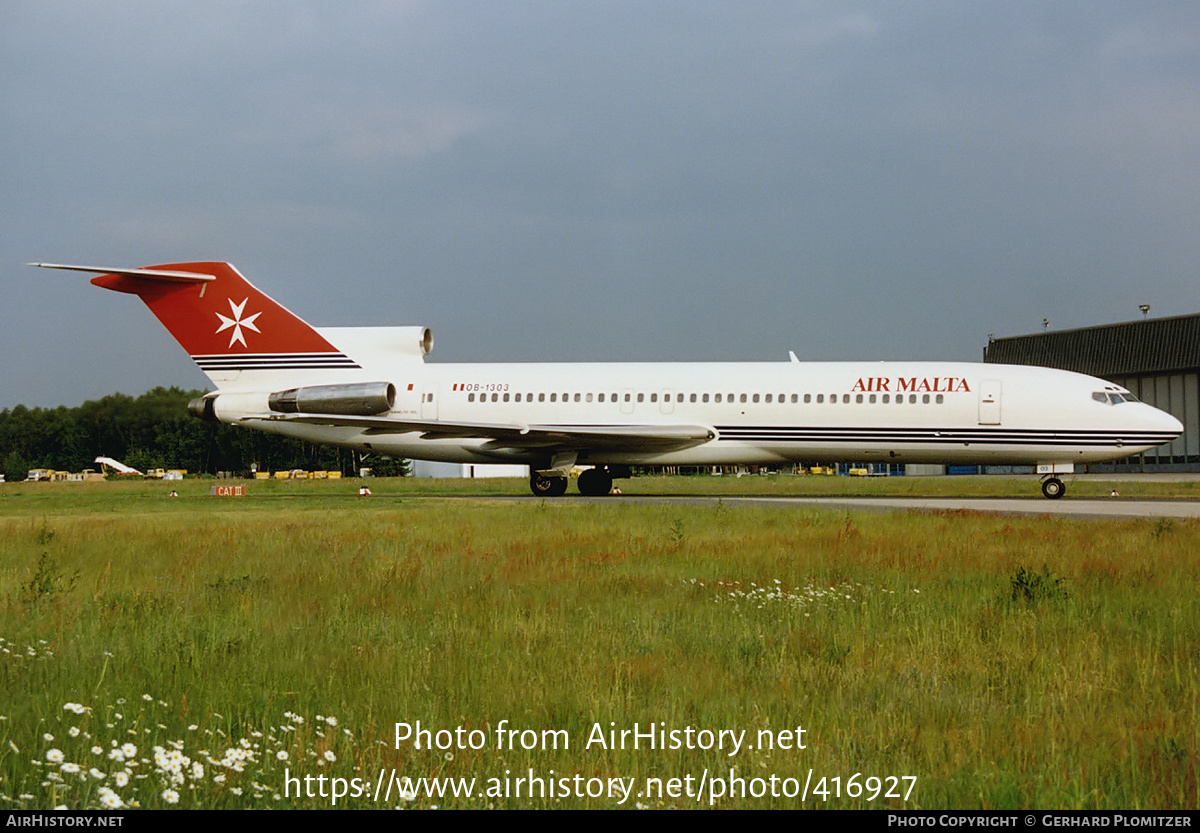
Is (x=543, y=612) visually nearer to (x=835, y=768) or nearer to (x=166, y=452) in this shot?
(x=835, y=768)

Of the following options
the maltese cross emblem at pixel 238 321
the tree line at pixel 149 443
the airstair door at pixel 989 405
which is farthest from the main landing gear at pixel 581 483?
the tree line at pixel 149 443

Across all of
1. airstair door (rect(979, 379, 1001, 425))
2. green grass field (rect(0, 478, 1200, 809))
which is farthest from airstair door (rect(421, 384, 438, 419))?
green grass field (rect(0, 478, 1200, 809))

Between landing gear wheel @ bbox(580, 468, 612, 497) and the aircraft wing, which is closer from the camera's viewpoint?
the aircraft wing

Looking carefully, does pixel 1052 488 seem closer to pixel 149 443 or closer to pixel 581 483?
pixel 581 483

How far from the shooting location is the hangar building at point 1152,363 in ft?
195

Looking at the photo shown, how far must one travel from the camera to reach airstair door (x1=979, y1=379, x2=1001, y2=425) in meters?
24.6

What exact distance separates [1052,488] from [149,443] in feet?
181

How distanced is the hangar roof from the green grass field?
55101 mm

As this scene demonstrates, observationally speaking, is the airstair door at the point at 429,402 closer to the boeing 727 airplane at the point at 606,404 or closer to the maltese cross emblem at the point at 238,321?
the boeing 727 airplane at the point at 606,404

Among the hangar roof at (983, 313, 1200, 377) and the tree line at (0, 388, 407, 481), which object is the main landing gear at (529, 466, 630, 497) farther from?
the hangar roof at (983, 313, 1200, 377)

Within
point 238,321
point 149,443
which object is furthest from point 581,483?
point 149,443

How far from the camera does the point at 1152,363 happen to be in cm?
6138

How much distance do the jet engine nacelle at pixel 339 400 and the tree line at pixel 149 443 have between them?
1108 inches
